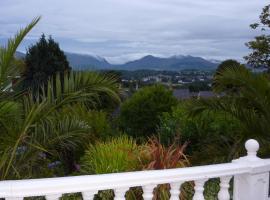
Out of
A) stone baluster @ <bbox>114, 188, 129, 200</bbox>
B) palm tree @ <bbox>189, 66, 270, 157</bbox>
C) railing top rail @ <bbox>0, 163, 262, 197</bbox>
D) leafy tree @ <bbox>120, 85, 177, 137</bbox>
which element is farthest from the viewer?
leafy tree @ <bbox>120, 85, 177, 137</bbox>

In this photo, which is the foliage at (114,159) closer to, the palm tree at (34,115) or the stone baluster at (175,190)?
the palm tree at (34,115)

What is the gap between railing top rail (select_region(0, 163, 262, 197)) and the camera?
8.21 feet

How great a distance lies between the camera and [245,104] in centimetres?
649

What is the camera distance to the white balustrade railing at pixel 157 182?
99.9 inches

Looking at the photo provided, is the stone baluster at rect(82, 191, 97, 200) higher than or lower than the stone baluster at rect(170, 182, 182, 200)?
higher

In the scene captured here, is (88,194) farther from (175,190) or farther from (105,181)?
(175,190)

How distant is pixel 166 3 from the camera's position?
10.5 m

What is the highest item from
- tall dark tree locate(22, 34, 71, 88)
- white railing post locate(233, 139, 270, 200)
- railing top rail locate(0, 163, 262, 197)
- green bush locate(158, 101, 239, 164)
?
tall dark tree locate(22, 34, 71, 88)

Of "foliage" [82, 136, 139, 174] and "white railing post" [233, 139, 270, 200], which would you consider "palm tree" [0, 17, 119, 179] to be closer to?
"foliage" [82, 136, 139, 174]

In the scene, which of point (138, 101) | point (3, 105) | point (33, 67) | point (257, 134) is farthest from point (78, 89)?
point (138, 101)

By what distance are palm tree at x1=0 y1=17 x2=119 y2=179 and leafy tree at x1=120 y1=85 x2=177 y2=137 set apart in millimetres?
7335

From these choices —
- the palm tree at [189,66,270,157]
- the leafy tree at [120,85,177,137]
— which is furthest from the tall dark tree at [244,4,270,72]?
the palm tree at [189,66,270,157]

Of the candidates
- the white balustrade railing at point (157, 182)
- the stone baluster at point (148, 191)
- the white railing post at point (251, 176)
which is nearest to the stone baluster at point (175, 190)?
the white balustrade railing at point (157, 182)

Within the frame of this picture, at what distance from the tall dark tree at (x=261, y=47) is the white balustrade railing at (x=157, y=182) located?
1148 cm
